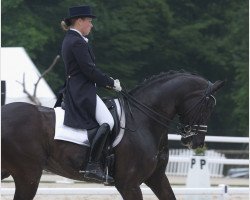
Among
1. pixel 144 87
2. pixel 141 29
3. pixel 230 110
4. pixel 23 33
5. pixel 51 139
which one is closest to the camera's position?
pixel 51 139

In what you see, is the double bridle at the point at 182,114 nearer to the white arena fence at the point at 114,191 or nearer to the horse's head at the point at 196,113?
the horse's head at the point at 196,113

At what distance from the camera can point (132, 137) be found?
27.4 ft

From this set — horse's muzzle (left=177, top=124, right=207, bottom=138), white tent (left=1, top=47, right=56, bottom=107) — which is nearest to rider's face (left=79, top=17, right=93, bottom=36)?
horse's muzzle (left=177, top=124, right=207, bottom=138)

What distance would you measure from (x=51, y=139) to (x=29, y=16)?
21.2m

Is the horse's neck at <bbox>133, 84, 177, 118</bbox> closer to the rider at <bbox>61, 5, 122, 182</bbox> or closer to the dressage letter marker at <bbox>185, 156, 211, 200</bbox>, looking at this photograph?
the rider at <bbox>61, 5, 122, 182</bbox>

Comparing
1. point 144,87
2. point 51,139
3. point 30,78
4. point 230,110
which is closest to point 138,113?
point 144,87

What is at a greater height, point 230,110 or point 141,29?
point 141,29

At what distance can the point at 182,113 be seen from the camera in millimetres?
8734

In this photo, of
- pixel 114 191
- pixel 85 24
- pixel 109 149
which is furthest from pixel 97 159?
pixel 114 191

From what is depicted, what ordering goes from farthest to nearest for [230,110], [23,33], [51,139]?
[230,110]
[23,33]
[51,139]

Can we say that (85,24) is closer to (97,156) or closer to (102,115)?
(102,115)

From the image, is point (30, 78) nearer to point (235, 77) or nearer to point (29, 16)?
point (29, 16)

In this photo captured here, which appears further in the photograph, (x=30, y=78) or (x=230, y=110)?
(x=230, y=110)

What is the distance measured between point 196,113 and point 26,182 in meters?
1.83
